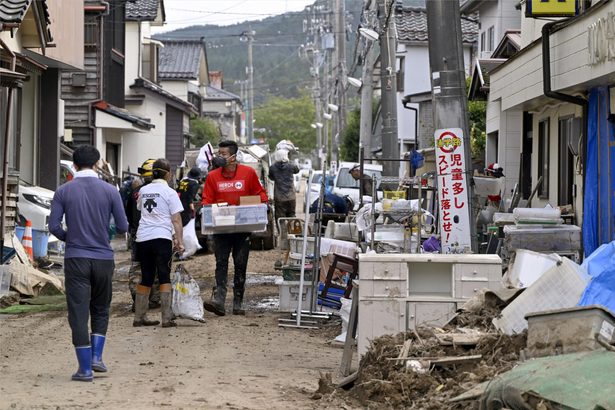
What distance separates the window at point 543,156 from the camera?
61.1 feet

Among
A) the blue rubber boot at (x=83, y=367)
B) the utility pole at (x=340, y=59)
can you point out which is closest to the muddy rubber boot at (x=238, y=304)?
the blue rubber boot at (x=83, y=367)

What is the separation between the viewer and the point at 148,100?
141ft

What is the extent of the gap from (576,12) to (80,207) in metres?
8.02

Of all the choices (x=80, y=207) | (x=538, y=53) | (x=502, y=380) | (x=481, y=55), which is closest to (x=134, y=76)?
(x=481, y=55)

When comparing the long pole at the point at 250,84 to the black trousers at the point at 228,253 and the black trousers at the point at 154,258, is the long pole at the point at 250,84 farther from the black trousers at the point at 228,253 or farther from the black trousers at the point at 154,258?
the black trousers at the point at 154,258

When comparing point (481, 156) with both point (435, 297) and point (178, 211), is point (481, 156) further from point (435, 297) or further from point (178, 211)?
point (435, 297)

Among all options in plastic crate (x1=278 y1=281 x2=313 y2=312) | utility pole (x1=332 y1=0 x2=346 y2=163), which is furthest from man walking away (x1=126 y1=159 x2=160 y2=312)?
utility pole (x1=332 y1=0 x2=346 y2=163)

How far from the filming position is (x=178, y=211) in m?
11.8

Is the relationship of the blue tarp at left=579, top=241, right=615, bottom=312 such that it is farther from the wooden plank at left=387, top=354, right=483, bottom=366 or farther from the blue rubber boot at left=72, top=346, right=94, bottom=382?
the blue rubber boot at left=72, top=346, right=94, bottom=382

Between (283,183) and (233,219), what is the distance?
31.8 ft

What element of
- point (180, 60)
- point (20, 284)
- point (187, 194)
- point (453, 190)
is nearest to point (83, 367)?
point (453, 190)

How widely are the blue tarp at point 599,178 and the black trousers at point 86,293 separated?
726cm

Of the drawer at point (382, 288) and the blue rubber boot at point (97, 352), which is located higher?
the drawer at point (382, 288)

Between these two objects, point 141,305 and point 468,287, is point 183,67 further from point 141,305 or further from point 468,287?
point 468,287
